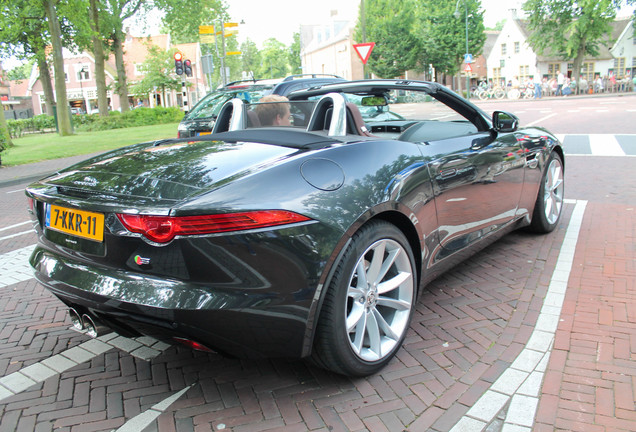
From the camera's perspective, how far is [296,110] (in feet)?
11.6

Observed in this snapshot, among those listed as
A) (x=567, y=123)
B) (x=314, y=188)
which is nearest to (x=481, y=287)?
(x=314, y=188)

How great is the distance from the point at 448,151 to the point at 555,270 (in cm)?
161

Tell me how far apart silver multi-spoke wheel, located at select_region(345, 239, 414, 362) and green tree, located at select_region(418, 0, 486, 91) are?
52600 mm

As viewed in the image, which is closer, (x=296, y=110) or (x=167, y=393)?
(x=167, y=393)

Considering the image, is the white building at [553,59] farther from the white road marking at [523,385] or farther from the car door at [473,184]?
the white road marking at [523,385]

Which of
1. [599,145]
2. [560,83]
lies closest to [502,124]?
[599,145]

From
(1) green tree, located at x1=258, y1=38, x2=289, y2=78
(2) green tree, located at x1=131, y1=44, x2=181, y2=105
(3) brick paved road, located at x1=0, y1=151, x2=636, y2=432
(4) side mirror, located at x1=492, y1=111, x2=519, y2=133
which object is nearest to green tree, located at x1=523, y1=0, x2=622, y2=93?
(2) green tree, located at x1=131, y1=44, x2=181, y2=105

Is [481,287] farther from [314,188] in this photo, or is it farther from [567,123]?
[567,123]

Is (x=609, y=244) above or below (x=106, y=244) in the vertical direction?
below

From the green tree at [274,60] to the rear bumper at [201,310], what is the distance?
11524 centimetres

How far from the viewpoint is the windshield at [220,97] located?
9422 millimetres

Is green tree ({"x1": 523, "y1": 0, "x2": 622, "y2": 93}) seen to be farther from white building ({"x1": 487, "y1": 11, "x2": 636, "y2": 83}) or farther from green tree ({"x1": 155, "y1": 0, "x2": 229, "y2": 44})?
green tree ({"x1": 155, "y1": 0, "x2": 229, "y2": 44})

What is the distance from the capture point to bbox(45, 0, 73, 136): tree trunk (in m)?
20.8

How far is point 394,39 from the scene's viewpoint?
55.4 metres
